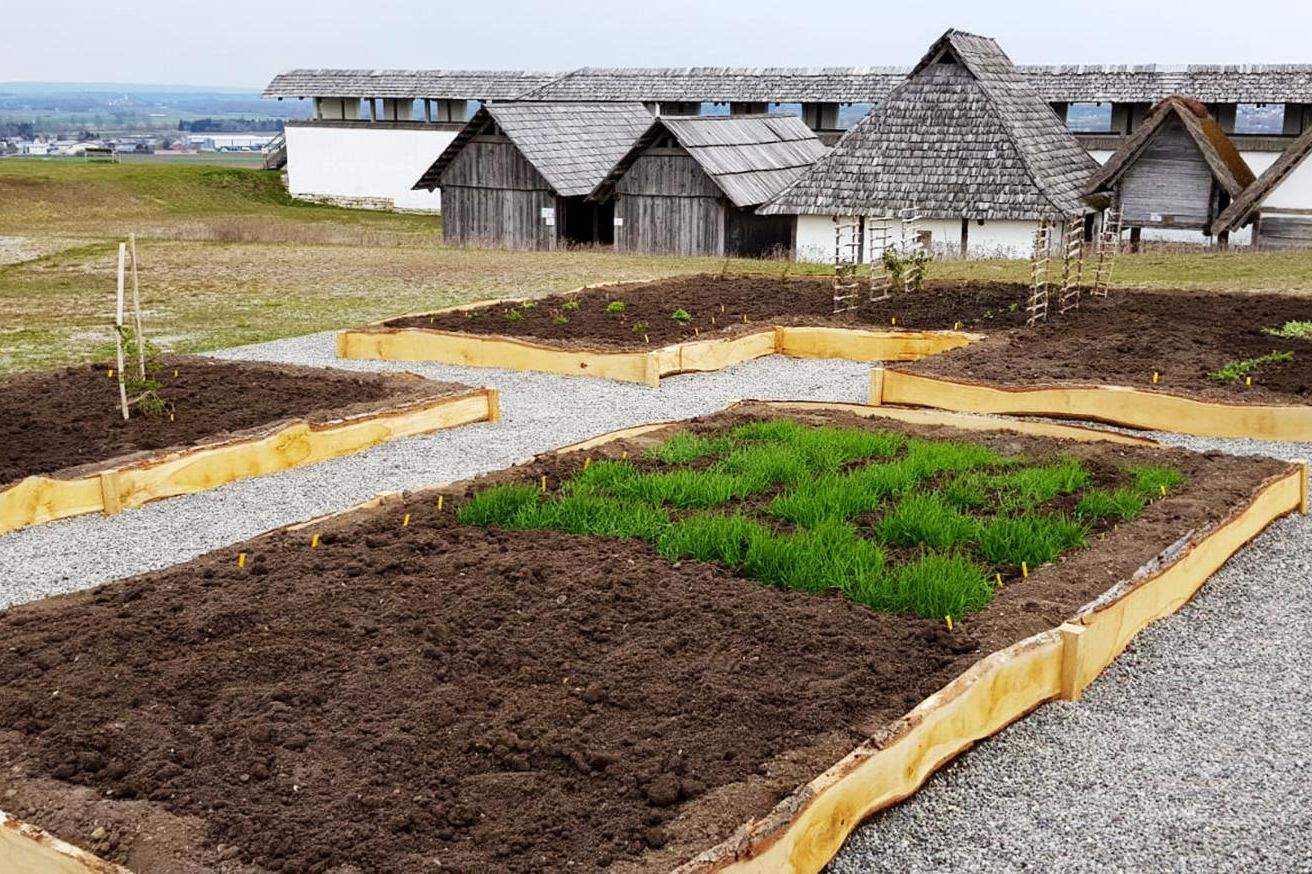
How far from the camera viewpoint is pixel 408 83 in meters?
47.9

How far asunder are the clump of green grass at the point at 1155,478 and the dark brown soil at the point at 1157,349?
7.71 feet


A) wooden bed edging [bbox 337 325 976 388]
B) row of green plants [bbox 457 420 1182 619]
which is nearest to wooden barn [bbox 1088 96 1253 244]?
wooden bed edging [bbox 337 325 976 388]

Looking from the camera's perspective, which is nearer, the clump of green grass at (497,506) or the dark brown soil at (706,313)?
the clump of green grass at (497,506)

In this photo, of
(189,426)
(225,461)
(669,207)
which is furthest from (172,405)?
(669,207)

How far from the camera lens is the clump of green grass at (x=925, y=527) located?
7.36 metres

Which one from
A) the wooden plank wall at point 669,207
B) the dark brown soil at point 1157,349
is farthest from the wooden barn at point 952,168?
the dark brown soil at point 1157,349

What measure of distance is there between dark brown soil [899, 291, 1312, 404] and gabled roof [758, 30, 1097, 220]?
974cm

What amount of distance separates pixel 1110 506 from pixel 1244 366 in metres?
4.68

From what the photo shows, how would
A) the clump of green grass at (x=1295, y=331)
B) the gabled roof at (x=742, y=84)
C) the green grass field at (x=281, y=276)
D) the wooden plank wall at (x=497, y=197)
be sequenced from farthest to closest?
1. the gabled roof at (x=742, y=84)
2. the wooden plank wall at (x=497, y=197)
3. the green grass field at (x=281, y=276)
4. the clump of green grass at (x=1295, y=331)

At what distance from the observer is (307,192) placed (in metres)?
51.0

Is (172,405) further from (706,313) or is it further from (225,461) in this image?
(706,313)

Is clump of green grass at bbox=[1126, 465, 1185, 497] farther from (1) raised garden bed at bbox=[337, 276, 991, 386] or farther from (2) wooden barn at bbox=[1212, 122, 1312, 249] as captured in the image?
(2) wooden barn at bbox=[1212, 122, 1312, 249]

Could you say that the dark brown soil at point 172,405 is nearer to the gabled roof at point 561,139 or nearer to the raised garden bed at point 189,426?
the raised garden bed at point 189,426

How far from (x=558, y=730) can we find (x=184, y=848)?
1.42m
